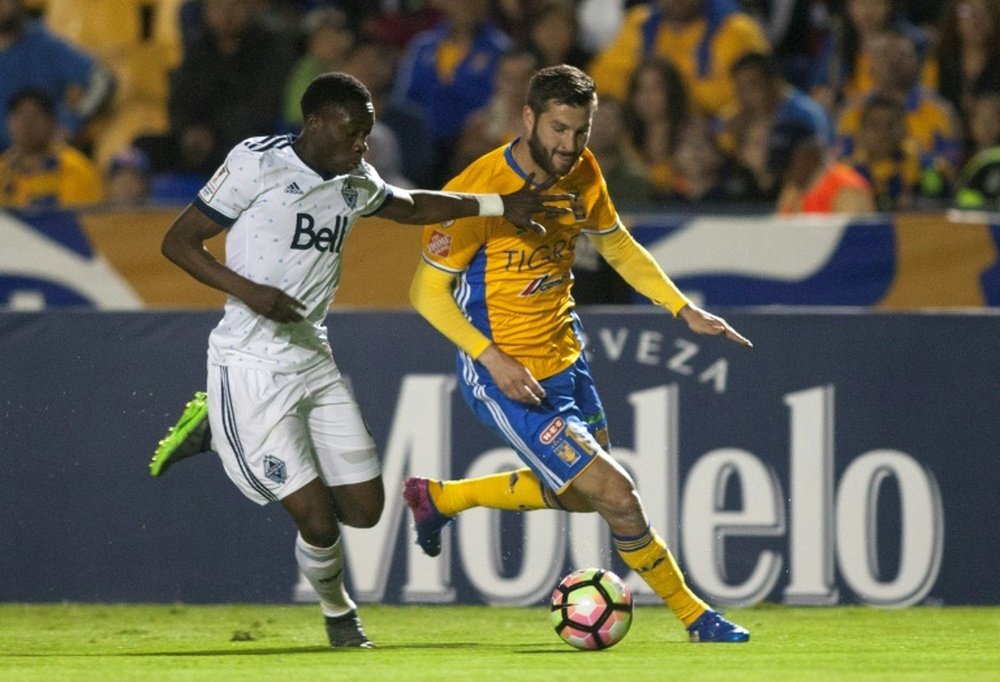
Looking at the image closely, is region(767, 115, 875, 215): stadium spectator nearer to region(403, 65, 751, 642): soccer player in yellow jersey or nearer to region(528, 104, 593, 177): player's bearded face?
region(403, 65, 751, 642): soccer player in yellow jersey

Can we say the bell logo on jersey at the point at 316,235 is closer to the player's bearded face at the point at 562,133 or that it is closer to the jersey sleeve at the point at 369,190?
the jersey sleeve at the point at 369,190

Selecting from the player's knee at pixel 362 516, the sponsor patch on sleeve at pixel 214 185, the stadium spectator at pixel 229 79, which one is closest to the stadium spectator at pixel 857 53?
the stadium spectator at pixel 229 79

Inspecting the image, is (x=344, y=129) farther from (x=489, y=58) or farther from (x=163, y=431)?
(x=489, y=58)

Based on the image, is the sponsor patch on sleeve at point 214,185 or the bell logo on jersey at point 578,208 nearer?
the sponsor patch on sleeve at point 214,185

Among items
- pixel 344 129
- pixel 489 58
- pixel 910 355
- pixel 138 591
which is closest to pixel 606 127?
pixel 489 58

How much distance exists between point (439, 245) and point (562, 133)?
66 cm

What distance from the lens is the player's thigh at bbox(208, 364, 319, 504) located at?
726 cm

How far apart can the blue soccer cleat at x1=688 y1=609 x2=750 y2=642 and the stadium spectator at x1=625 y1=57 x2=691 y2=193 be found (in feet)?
17.5

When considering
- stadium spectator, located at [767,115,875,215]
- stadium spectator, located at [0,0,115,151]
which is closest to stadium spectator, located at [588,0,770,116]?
stadium spectator, located at [767,115,875,215]

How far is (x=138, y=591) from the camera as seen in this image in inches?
365

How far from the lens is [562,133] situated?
7.21 meters

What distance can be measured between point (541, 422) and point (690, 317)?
682 millimetres

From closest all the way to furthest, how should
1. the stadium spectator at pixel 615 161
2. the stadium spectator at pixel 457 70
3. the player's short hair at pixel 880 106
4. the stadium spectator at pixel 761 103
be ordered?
the stadium spectator at pixel 615 161 → the player's short hair at pixel 880 106 → the stadium spectator at pixel 761 103 → the stadium spectator at pixel 457 70

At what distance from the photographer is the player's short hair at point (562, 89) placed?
7160 millimetres
